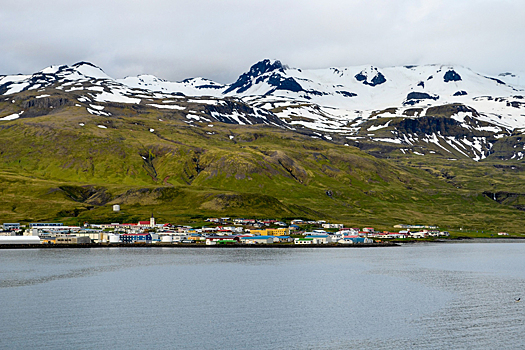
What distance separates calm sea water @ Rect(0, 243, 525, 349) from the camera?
49.2 metres

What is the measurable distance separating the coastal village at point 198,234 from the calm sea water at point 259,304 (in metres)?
41.9

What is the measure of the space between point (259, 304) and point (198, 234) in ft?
331

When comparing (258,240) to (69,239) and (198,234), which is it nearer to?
(198,234)

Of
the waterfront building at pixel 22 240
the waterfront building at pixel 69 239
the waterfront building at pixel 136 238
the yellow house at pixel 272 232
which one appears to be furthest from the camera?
the yellow house at pixel 272 232

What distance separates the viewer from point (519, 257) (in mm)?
130375

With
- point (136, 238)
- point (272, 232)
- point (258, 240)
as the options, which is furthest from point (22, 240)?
point (272, 232)

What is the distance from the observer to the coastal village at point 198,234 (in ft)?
513

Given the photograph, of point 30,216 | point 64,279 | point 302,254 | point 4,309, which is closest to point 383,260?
point 302,254

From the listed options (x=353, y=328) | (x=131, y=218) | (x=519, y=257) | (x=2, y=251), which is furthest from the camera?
(x=131, y=218)

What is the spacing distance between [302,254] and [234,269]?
3665 cm

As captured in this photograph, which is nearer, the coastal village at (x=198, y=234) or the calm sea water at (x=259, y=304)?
the calm sea water at (x=259, y=304)

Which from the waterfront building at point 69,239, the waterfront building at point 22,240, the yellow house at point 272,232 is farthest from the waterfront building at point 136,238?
the yellow house at point 272,232

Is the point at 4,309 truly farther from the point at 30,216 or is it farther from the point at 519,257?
the point at 30,216

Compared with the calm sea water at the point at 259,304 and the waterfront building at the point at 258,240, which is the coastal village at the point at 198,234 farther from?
Answer: the calm sea water at the point at 259,304
